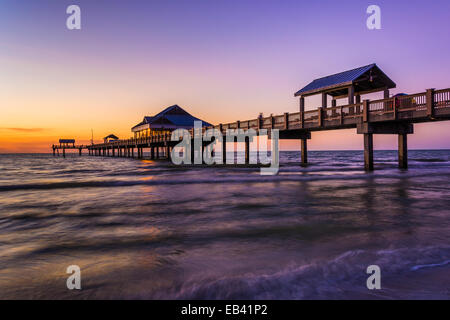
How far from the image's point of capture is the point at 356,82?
20.3 metres

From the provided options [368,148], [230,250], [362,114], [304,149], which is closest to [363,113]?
[362,114]

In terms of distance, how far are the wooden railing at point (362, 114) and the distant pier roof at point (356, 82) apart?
240cm

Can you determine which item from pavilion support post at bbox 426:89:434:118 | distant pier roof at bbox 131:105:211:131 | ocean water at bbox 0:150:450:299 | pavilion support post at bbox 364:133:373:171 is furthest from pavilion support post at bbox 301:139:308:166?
distant pier roof at bbox 131:105:211:131

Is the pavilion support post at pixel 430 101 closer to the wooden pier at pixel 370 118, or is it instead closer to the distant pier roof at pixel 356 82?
the wooden pier at pixel 370 118

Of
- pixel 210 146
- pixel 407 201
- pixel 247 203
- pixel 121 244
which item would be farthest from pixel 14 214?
pixel 210 146

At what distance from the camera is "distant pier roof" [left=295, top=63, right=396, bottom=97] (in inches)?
798

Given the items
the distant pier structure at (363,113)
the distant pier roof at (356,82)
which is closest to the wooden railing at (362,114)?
the distant pier structure at (363,113)

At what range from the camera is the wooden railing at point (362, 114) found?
13555mm

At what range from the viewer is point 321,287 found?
304cm

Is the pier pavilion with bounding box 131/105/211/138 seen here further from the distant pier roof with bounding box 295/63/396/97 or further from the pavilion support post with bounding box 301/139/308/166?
the distant pier roof with bounding box 295/63/396/97

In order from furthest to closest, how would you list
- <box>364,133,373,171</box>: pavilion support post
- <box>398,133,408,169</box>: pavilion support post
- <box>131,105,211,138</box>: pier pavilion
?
<box>131,105,211,138</box>: pier pavilion
<box>398,133,408,169</box>: pavilion support post
<box>364,133,373,171</box>: pavilion support post

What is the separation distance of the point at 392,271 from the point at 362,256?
543mm

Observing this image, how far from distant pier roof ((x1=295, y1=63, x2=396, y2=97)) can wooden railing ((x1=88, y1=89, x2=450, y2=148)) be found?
7.87 feet
